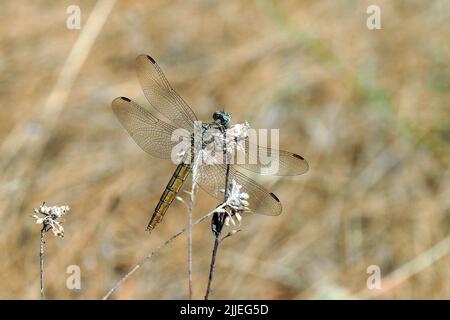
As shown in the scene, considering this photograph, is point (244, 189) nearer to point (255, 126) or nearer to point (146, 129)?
point (146, 129)

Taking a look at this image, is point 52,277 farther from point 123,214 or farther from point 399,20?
point 399,20

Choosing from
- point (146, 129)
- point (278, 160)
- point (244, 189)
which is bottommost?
point (244, 189)

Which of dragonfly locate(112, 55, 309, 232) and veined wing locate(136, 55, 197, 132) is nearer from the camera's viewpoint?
dragonfly locate(112, 55, 309, 232)

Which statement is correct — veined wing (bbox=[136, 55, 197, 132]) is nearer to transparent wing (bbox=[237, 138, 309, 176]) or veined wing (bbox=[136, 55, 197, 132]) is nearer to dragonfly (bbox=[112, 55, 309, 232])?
dragonfly (bbox=[112, 55, 309, 232])

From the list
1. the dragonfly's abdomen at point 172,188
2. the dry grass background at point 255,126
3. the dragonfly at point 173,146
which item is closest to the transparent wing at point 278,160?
the dragonfly at point 173,146

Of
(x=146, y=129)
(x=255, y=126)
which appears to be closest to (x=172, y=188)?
(x=146, y=129)

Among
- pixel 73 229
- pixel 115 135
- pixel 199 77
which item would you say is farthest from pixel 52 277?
pixel 199 77

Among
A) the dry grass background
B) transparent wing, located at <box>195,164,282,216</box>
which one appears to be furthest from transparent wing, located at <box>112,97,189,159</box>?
the dry grass background

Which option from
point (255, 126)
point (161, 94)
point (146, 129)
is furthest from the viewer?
point (255, 126)
